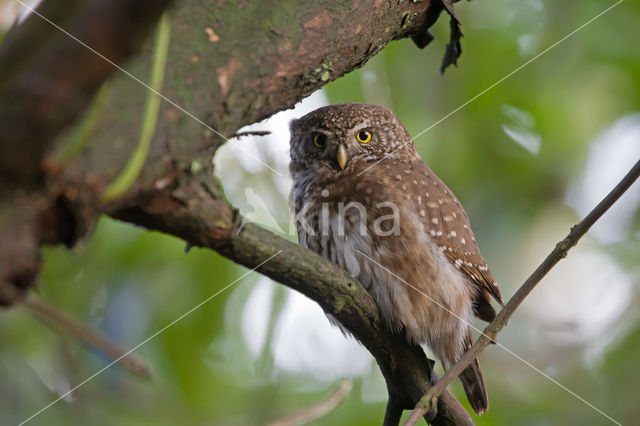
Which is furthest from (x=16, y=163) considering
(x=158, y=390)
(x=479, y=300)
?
(x=479, y=300)

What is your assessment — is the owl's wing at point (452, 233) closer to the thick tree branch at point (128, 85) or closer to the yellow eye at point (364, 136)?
the yellow eye at point (364, 136)

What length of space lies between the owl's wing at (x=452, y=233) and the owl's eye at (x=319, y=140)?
1.94 feet

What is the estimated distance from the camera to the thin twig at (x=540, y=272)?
1839 millimetres

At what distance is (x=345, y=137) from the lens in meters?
3.53

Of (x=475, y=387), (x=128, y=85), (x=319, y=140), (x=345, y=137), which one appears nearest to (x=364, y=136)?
(x=345, y=137)

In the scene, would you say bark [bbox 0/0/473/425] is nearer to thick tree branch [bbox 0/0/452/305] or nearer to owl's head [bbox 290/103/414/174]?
thick tree branch [bbox 0/0/452/305]

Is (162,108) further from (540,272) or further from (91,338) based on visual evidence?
(540,272)

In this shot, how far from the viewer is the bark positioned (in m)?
0.82

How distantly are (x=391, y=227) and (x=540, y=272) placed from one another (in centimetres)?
103

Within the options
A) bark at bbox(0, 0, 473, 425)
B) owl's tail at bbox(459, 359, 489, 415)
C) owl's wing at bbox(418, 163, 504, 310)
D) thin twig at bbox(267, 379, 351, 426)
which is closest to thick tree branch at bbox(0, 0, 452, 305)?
bark at bbox(0, 0, 473, 425)

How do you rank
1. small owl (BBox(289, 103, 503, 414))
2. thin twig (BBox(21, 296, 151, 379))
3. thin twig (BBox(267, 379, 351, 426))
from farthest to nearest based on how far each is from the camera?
small owl (BBox(289, 103, 503, 414)) < thin twig (BBox(267, 379, 351, 426)) < thin twig (BBox(21, 296, 151, 379))

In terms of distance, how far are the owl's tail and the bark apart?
1.15 m

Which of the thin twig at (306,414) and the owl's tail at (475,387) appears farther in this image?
the owl's tail at (475,387)

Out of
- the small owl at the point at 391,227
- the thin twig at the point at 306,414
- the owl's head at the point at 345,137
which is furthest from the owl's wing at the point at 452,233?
the thin twig at the point at 306,414
